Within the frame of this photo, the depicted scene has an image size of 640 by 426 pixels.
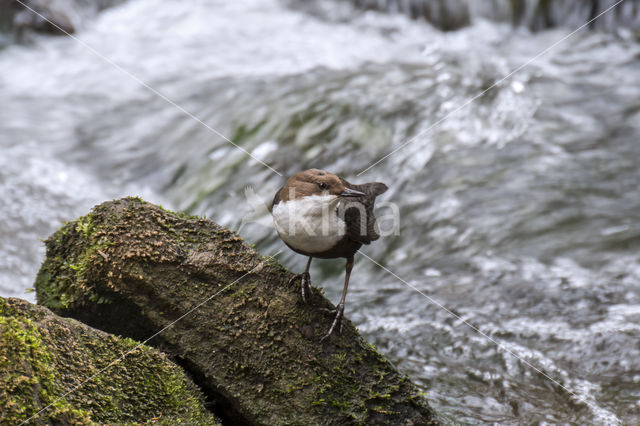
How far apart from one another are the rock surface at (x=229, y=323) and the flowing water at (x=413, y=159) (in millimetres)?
1146

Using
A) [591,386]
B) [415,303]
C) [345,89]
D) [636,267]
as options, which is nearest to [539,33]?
[345,89]

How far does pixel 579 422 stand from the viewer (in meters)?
3.31

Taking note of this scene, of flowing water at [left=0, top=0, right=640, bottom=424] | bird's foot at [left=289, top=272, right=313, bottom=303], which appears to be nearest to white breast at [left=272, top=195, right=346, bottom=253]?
bird's foot at [left=289, top=272, right=313, bottom=303]

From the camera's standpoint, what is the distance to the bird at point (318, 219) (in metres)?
2.59

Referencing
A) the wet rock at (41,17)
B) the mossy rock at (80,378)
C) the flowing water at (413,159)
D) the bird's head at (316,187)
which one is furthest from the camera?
the wet rock at (41,17)

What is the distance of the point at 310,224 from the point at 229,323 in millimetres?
563

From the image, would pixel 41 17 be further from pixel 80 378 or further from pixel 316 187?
pixel 80 378

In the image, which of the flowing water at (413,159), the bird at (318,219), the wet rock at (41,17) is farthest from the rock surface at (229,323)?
the wet rock at (41,17)

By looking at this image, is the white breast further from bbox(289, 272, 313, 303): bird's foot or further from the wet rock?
the wet rock

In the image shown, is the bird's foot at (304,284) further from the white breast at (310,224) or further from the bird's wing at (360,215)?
the bird's wing at (360,215)

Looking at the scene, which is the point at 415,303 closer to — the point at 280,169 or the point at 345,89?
the point at 280,169

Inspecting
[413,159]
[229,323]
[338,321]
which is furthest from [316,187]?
[413,159]

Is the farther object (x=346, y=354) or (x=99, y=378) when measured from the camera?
(x=346, y=354)

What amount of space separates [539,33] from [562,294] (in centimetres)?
567
